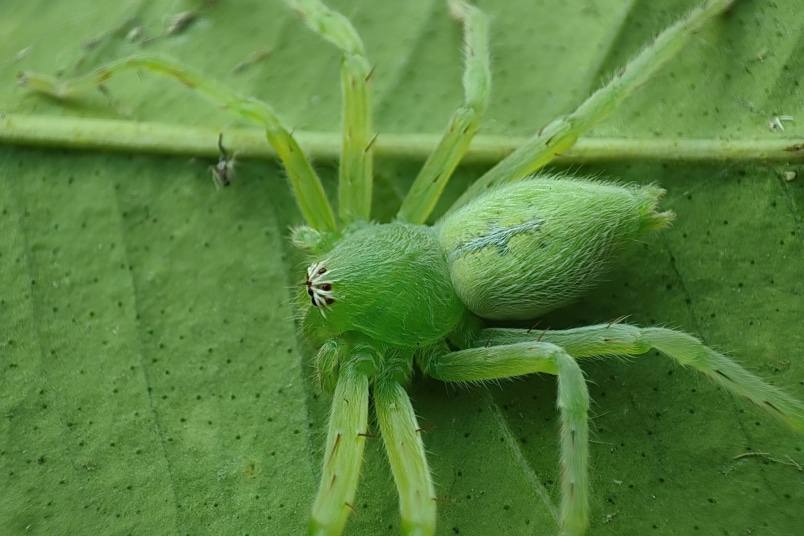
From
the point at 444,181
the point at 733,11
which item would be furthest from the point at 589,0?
the point at 444,181

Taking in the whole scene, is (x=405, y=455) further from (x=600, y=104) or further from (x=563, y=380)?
(x=600, y=104)

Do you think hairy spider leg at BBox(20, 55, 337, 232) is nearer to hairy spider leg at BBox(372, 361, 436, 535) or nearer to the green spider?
the green spider

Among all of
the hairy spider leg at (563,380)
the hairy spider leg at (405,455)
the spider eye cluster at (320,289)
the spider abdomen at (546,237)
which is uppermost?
the spider abdomen at (546,237)

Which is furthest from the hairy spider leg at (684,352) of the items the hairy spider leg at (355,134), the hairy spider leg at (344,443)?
the hairy spider leg at (355,134)

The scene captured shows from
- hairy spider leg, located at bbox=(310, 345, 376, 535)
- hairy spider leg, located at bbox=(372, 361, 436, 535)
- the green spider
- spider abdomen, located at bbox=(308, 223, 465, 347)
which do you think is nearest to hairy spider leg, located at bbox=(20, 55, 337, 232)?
the green spider

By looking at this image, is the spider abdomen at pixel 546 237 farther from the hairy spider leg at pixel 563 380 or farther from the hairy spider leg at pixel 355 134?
the hairy spider leg at pixel 355 134

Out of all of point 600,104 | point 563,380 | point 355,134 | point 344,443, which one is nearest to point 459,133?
point 355,134
